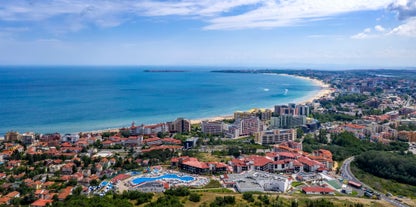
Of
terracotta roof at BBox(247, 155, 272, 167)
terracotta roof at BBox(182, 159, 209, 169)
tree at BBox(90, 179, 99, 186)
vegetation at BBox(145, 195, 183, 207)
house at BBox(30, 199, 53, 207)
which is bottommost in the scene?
tree at BBox(90, 179, 99, 186)

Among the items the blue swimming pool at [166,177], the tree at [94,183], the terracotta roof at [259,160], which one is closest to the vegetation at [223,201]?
the blue swimming pool at [166,177]

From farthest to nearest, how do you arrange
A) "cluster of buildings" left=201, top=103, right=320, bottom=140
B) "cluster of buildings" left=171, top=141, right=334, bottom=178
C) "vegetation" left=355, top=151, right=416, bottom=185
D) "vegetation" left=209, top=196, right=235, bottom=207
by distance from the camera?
1. "cluster of buildings" left=201, top=103, right=320, bottom=140
2. "cluster of buildings" left=171, top=141, right=334, bottom=178
3. "vegetation" left=355, top=151, right=416, bottom=185
4. "vegetation" left=209, top=196, right=235, bottom=207

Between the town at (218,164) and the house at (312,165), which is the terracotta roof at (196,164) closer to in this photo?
the town at (218,164)

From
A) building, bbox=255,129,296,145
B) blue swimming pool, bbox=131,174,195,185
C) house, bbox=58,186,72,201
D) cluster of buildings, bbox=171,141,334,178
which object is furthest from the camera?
building, bbox=255,129,296,145

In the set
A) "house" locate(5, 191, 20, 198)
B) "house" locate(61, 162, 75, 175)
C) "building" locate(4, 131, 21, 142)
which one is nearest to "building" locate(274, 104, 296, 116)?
"house" locate(61, 162, 75, 175)

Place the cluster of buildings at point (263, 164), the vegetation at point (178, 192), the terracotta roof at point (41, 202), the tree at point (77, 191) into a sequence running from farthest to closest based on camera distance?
the cluster of buildings at point (263, 164), the tree at point (77, 191), the vegetation at point (178, 192), the terracotta roof at point (41, 202)

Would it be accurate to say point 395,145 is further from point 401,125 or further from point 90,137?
point 90,137

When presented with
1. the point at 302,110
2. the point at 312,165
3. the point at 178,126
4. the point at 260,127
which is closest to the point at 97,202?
the point at 312,165

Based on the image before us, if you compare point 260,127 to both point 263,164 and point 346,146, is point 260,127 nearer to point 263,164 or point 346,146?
point 346,146

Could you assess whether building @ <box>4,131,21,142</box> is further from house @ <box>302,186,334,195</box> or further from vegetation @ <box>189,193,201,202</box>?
house @ <box>302,186,334,195</box>

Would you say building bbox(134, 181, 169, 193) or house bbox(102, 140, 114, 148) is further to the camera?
house bbox(102, 140, 114, 148)
